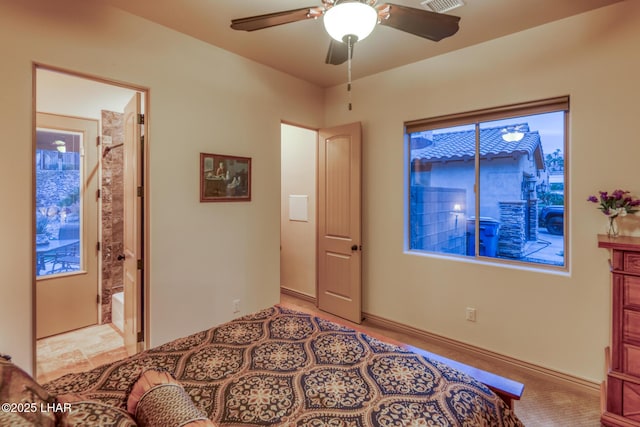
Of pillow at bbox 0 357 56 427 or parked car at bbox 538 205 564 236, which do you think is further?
parked car at bbox 538 205 564 236

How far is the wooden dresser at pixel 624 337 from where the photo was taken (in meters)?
1.86

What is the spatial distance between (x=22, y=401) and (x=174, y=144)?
84.7 inches

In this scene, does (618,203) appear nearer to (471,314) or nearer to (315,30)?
(471,314)

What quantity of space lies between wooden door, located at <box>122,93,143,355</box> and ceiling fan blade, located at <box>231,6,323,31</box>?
135 cm

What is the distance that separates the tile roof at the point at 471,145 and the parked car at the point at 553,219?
36 centimetres

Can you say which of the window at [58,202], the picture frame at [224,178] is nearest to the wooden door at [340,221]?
the picture frame at [224,178]

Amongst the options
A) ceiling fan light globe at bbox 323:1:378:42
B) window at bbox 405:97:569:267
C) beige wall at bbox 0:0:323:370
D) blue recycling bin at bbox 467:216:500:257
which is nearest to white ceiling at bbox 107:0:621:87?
beige wall at bbox 0:0:323:370

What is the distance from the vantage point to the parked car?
256 cm

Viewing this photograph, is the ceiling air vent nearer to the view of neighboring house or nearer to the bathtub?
the view of neighboring house

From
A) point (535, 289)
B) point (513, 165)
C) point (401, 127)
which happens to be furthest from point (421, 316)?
point (401, 127)

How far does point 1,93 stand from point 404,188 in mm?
3168

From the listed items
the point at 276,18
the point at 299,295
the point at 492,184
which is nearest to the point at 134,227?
the point at 276,18

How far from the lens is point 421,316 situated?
10.6 feet

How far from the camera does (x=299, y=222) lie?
178 inches
